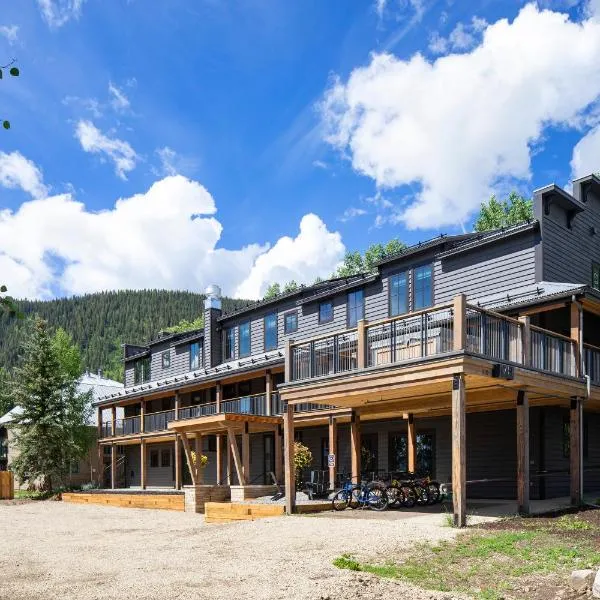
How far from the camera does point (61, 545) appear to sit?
14656 millimetres

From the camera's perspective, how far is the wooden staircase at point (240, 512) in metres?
18.3

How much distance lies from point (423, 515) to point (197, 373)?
19.6 m

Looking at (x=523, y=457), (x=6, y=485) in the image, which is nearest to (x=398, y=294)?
(x=523, y=457)

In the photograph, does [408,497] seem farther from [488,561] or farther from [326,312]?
[326,312]

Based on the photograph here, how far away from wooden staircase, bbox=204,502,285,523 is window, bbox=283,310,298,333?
35.5 feet

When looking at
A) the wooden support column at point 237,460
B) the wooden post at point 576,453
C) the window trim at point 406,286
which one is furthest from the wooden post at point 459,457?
the wooden support column at point 237,460

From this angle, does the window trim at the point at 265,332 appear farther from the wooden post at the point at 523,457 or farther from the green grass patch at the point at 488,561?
the green grass patch at the point at 488,561

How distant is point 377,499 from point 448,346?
163 inches

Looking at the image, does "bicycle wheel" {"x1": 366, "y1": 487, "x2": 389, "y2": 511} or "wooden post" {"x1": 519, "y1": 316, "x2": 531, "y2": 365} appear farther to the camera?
"bicycle wheel" {"x1": 366, "y1": 487, "x2": 389, "y2": 511}

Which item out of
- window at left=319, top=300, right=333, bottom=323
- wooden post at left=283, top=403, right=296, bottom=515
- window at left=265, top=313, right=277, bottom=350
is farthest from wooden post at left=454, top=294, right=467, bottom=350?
window at left=265, top=313, right=277, bottom=350

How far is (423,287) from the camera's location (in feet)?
77.6

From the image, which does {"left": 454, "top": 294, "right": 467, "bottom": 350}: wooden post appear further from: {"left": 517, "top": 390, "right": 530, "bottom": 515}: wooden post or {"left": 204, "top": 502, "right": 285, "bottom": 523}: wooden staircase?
{"left": 204, "top": 502, "right": 285, "bottom": 523}: wooden staircase

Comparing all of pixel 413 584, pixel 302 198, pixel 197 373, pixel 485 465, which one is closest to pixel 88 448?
pixel 197 373

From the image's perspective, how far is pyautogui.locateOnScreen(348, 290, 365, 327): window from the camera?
26.1 meters
